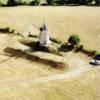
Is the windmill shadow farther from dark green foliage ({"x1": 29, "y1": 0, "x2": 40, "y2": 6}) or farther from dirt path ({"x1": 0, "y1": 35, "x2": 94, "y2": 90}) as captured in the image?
dark green foliage ({"x1": 29, "y1": 0, "x2": 40, "y2": 6})

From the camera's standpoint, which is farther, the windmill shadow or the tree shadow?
the windmill shadow

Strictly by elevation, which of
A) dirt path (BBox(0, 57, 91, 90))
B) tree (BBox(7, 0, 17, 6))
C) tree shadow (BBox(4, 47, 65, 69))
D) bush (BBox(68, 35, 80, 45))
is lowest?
dirt path (BBox(0, 57, 91, 90))

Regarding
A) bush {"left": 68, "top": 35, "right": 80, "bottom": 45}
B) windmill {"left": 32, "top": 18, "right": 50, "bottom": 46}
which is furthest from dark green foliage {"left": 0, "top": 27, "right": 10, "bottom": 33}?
bush {"left": 68, "top": 35, "right": 80, "bottom": 45}

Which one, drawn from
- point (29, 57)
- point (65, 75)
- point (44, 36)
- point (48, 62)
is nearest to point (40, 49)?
point (44, 36)

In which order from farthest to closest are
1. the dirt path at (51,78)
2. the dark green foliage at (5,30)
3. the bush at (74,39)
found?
the dark green foliage at (5,30), the bush at (74,39), the dirt path at (51,78)

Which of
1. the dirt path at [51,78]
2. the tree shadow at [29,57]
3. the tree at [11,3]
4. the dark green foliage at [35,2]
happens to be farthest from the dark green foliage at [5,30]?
the dirt path at [51,78]

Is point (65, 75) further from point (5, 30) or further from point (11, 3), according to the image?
point (11, 3)

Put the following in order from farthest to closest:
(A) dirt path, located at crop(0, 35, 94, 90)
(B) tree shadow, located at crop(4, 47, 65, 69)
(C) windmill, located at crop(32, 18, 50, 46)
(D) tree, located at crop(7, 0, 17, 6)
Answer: (D) tree, located at crop(7, 0, 17, 6)
(C) windmill, located at crop(32, 18, 50, 46)
(B) tree shadow, located at crop(4, 47, 65, 69)
(A) dirt path, located at crop(0, 35, 94, 90)

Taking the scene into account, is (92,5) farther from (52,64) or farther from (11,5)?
(52,64)

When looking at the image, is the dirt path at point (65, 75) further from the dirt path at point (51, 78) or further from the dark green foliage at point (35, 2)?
the dark green foliage at point (35, 2)
